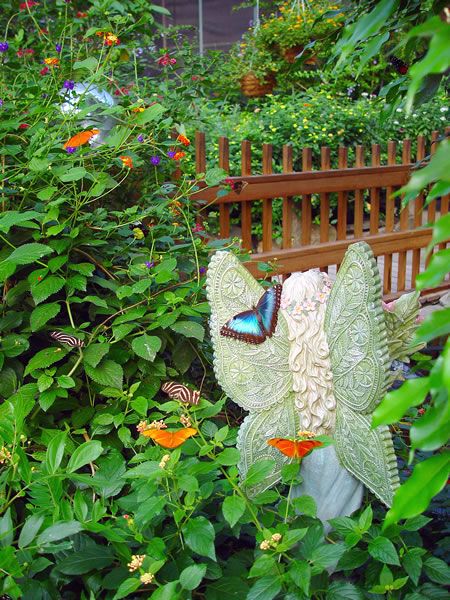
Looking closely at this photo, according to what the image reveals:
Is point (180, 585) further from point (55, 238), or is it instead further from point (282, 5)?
point (282, 5)

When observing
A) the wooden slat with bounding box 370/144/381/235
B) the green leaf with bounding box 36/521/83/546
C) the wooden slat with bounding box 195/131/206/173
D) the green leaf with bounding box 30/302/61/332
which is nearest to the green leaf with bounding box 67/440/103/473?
A: the green leaf with bounding box 36/521/83/546

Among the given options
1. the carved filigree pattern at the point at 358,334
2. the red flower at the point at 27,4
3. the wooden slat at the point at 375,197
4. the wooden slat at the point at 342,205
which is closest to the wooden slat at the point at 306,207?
the wooden slat at the point at 342,205

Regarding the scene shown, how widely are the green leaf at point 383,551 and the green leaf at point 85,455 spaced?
1.99 ft

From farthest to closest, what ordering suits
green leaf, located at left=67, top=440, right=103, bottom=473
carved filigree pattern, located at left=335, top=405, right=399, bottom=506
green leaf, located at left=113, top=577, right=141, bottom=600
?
carved filigree pattern, located at left=335, top=405, right=399, bottom=506 < green leaf, located at left=67, top=440, right=103, bottom=473 < green leaf, located at left=113, top=577, right=141, bottom=600

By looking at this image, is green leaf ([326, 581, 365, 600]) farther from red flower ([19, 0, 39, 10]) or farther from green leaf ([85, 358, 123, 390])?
red flower ([19, 0, 39, 10])

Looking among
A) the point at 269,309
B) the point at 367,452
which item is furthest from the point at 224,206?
the point at 367,452

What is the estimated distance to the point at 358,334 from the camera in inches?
69.5

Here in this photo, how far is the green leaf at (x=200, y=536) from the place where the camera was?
55.5 inches

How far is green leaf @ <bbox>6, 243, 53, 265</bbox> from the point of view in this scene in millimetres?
1884

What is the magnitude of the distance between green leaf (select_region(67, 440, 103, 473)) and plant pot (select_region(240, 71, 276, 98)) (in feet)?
27.9

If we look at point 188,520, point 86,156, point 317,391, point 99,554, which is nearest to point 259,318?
point 317,391

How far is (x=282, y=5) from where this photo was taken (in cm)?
1002

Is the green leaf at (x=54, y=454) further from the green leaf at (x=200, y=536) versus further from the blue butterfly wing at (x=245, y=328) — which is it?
the blue butterfly wing at (x=245, y=328)

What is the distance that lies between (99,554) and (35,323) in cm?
76
